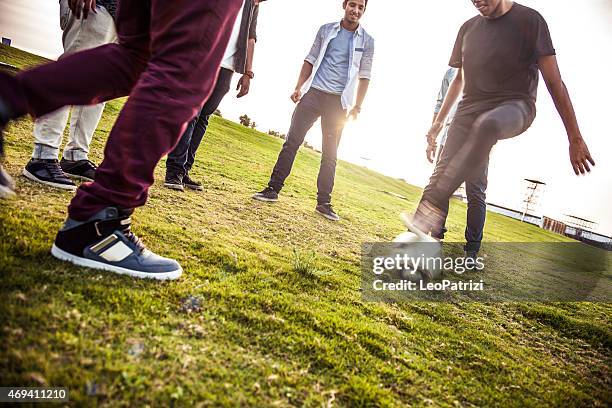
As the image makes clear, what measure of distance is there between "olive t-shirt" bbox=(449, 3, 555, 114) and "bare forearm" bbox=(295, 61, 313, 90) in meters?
2.77

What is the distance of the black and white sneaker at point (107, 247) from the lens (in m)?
1.51

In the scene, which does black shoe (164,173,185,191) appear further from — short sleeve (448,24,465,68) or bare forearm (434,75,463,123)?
short sleeve (448,24,465,68)

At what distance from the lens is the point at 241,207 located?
400cm

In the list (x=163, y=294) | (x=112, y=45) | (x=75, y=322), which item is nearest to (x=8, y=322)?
A: (x=75, y=322)

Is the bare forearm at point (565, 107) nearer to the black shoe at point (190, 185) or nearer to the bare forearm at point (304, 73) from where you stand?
the bare forearm at point (304, 73)

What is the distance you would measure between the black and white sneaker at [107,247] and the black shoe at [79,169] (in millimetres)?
1944

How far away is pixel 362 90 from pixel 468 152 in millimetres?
3178

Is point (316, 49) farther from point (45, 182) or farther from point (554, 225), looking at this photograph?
point (554, 225)

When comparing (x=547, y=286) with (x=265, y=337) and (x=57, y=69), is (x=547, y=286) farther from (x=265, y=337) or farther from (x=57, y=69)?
(x=57, y=69)

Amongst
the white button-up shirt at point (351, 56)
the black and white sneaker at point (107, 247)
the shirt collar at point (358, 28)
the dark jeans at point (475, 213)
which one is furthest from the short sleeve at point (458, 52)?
the black and white sneaker at point (107, 247)

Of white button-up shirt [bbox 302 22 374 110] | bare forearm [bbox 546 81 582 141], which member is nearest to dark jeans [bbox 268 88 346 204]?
white button-up shirt [bbox 302 22 374 110]

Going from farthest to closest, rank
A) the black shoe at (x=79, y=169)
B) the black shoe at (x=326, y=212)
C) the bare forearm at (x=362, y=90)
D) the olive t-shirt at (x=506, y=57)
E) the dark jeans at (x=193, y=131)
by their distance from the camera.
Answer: the bare forearm at (x=362, y=90), the black shoe at (x=326, y=212), the dark jeans at (x=193, y=131), the black shoe at (x=79, y=169), the olive t-shirt at (x=506, y=57)

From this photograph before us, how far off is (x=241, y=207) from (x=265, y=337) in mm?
2693

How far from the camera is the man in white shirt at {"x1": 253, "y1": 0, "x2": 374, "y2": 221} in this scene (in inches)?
200
